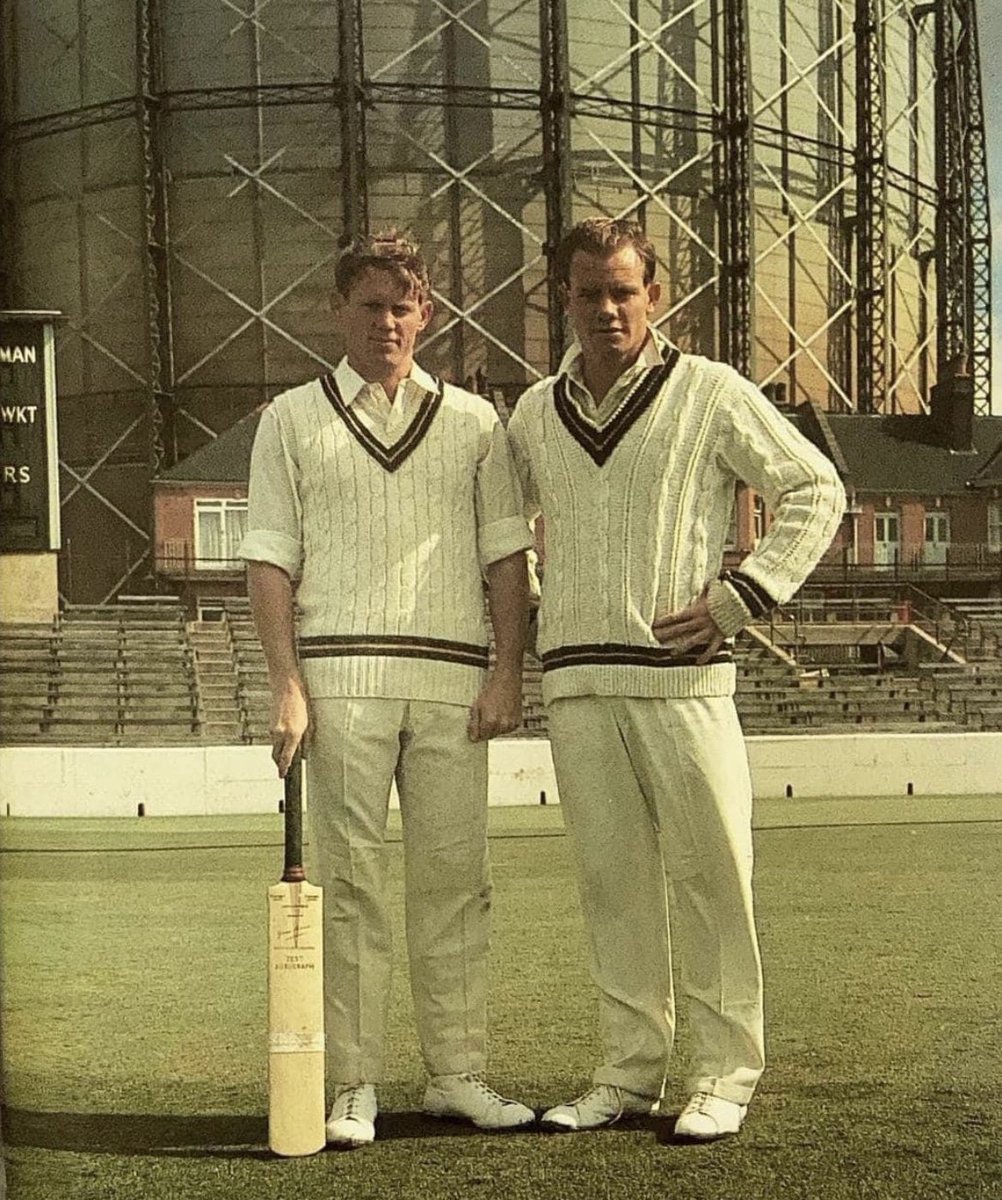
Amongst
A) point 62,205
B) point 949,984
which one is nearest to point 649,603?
point 949,984

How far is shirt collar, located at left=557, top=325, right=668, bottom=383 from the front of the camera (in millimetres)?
2363

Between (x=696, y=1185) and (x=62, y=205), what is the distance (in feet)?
7.14

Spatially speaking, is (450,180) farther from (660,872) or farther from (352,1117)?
(352,1117)

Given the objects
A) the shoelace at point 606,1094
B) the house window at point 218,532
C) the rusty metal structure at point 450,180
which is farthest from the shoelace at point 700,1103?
the rusty metal structure at point 450,180

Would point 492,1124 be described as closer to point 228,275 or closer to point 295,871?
→ point 295,871

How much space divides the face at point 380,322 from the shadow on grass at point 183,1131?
1126mm

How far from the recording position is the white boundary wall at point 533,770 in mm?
2938

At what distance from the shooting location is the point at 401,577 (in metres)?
2.35

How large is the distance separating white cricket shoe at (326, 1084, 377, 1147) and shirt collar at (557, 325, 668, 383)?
110cm

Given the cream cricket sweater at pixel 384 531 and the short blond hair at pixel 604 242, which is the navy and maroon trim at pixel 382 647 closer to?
the cream cricket sweater at pixel 384 531

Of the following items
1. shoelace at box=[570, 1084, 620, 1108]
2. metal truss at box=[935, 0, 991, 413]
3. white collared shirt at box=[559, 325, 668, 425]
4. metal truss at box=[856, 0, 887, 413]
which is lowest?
shoelace at box=[570, 1084, 620, 1108]

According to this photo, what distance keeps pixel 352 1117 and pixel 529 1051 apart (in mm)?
549

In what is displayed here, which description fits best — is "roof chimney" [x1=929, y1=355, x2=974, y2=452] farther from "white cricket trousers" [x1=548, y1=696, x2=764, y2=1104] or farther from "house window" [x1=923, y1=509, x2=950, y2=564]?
"white cricket trousers" [x1=548, y1=696, x2=764, y2=1104]


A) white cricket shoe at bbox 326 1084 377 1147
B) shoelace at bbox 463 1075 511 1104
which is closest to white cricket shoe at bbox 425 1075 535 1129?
shoelace at bbox 463 1075 511 1104
